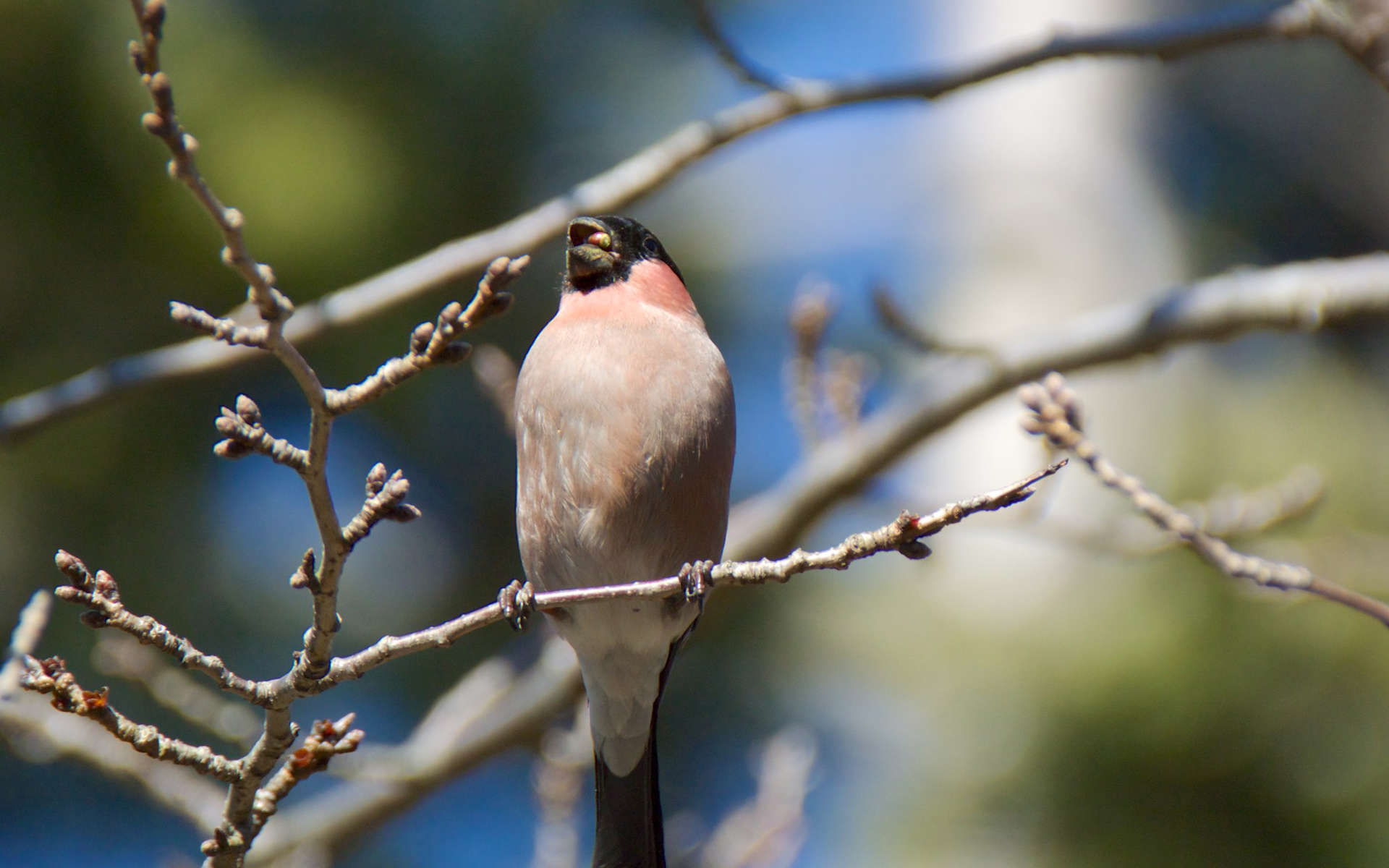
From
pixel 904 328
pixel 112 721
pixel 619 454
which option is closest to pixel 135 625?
pixel 112 721

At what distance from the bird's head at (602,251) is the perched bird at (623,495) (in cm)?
13

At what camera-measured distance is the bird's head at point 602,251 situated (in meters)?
3.56

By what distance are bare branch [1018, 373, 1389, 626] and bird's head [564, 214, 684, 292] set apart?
148cm

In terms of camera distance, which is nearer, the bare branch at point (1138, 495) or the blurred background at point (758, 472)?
the bare branch at point (1138, 495)

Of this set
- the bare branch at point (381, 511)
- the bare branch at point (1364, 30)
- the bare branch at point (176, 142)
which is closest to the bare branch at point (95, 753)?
the bare branch at point (381, 511)

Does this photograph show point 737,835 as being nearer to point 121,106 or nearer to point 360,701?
point 360,701

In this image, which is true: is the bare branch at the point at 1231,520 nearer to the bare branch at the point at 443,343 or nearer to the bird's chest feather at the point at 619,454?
the bird's chest feather at the point at 619,454

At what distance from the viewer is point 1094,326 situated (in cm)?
387

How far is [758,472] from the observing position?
7.14 meters

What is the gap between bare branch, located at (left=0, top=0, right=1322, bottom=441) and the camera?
3.21m

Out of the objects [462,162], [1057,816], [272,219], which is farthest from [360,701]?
[1057,816]

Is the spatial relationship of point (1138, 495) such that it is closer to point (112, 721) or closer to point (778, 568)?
point (778, 568)

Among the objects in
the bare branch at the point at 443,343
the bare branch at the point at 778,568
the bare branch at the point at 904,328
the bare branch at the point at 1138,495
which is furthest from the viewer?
the bare branch at the point at 904,328

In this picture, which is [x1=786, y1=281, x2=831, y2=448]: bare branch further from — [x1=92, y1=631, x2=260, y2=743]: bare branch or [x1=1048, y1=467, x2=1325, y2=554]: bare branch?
[x1=92, y1=631, x2=260, y2=743]: bare branch
